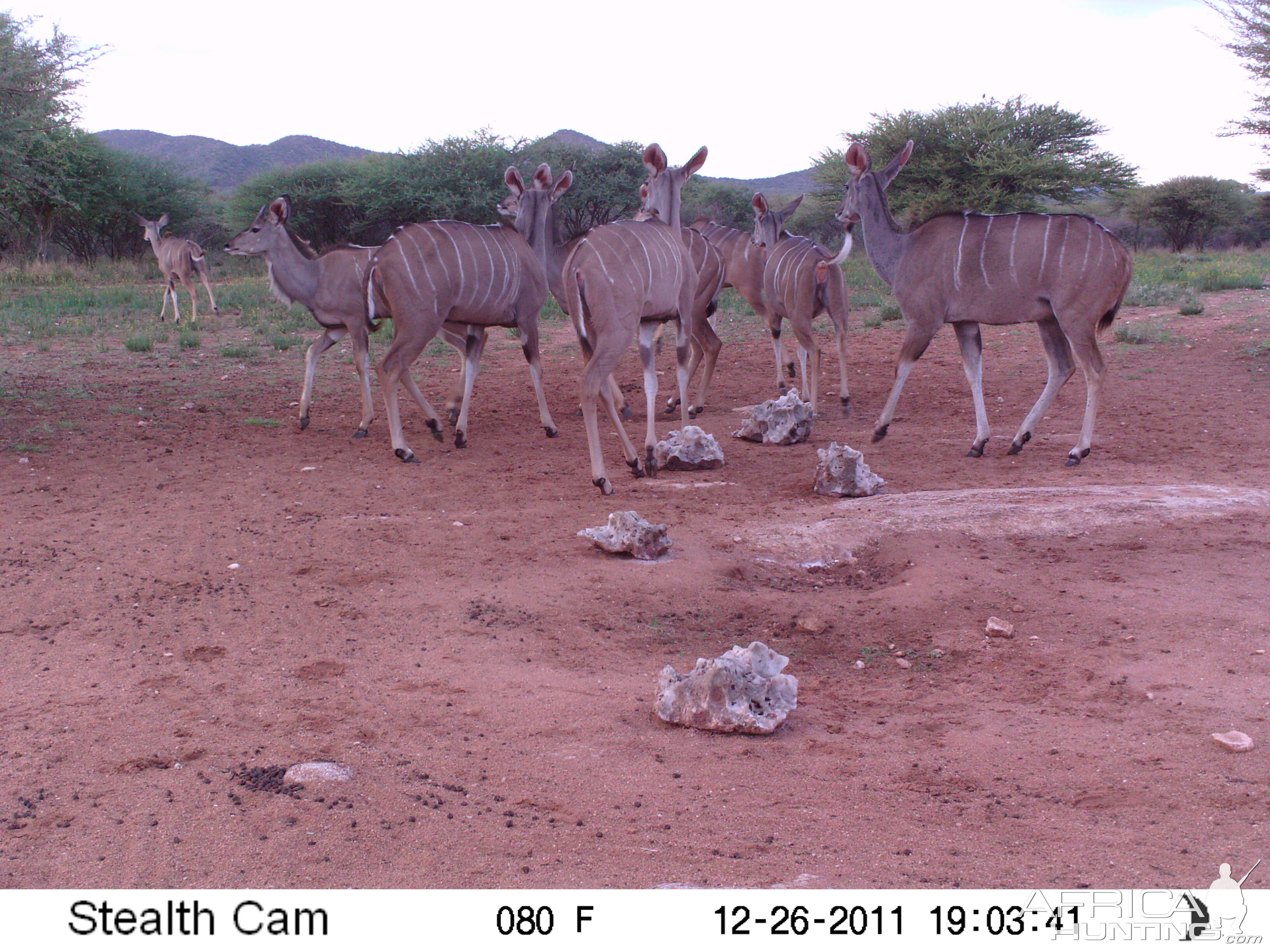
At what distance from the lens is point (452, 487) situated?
23.4 ft

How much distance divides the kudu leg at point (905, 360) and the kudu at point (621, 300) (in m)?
1.91

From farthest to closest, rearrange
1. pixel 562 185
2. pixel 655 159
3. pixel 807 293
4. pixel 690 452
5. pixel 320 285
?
pixel 807 293 < pixel 562 185 < pixel 320 285 < pixel 655 159 < pixel 690 452

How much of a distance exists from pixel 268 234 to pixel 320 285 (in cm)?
70

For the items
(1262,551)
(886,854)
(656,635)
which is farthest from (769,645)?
(1262,551)

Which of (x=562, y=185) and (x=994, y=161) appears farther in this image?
(x=994, y=161)

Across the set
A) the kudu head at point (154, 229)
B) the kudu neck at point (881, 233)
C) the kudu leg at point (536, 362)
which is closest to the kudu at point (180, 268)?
the kudu head at point (154, 229)

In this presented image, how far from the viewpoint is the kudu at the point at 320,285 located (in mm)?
9000

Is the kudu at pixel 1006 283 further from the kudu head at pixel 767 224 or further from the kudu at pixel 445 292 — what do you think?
the kudu at pixel 445 292

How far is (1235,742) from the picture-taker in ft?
11.1

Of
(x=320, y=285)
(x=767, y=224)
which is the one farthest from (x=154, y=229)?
(x=767, y=224)

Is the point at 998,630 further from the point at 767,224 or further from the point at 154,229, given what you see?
the point at 154,229

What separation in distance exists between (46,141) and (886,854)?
1022 centimetres

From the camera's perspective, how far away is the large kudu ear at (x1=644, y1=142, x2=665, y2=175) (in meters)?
8.21

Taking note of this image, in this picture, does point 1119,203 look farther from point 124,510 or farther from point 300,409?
point 124,510
